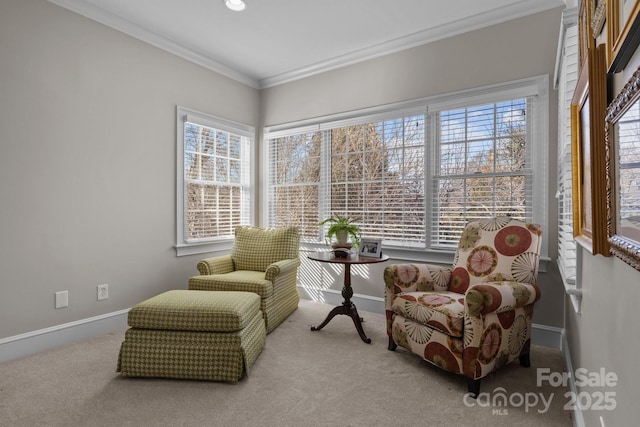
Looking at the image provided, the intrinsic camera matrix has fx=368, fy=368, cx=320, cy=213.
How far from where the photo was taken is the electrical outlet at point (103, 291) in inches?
121

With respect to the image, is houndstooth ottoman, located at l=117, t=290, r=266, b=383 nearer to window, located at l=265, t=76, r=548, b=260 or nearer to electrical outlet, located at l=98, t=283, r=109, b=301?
electrical outlet, located at l=98, t=283, r=109, b=301

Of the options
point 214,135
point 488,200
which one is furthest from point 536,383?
point 214,135

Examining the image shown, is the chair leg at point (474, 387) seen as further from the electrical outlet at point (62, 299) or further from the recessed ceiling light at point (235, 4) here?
the recessed ceiling light at point (235, 4)

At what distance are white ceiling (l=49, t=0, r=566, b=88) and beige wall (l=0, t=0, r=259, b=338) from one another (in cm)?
19

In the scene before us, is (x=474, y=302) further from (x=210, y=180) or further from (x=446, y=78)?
(x=210, y=180)

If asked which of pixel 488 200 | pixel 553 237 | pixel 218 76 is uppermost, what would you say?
pixel 218 76

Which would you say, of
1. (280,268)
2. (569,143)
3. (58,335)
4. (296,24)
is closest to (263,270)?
(280,268)

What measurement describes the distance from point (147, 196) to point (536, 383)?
132 inches

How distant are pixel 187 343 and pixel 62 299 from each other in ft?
4.45

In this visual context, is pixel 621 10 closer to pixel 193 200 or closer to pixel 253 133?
pixel 193 200

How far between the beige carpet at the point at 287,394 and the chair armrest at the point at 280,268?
0.64 m

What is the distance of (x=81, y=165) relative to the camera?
293cm

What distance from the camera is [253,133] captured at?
452cm

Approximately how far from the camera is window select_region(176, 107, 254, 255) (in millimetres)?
3723
